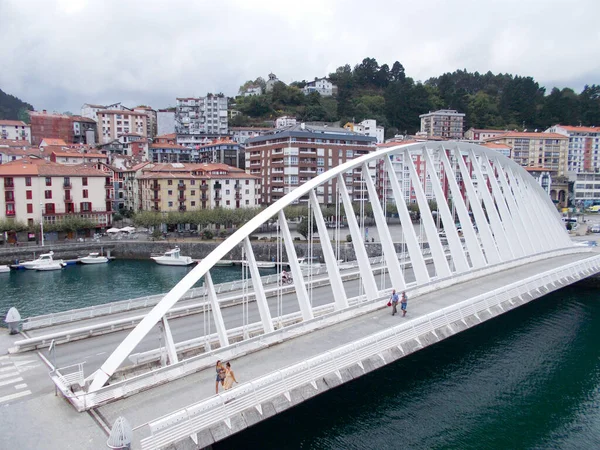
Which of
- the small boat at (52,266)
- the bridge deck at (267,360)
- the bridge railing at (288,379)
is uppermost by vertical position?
the bridge railing at (288,379)

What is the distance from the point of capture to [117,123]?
130 meters

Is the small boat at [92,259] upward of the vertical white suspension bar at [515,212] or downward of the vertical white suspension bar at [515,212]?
downward

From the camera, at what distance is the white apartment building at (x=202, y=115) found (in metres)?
139

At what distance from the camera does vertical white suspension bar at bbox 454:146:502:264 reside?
110 ft

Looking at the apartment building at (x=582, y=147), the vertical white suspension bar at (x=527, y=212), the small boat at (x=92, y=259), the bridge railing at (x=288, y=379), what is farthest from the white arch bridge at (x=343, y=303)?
the apartment building at (x=582, y=147)

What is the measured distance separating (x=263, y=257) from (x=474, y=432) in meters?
45.2

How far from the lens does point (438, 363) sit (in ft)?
82.7

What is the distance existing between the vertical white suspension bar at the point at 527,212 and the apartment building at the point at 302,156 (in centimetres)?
4006

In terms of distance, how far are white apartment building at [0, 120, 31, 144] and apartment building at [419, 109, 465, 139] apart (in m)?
120

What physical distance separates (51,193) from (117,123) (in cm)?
7116

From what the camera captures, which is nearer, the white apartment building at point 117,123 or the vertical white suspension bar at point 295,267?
the vertical white suspension bar at point 295,267

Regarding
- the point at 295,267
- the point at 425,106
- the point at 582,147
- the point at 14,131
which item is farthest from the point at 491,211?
the point at 14,131

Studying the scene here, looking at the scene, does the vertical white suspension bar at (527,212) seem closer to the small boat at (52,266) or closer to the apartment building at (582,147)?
the small boat at (52,266)

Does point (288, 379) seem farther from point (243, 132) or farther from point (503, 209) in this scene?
point (243, 132)
